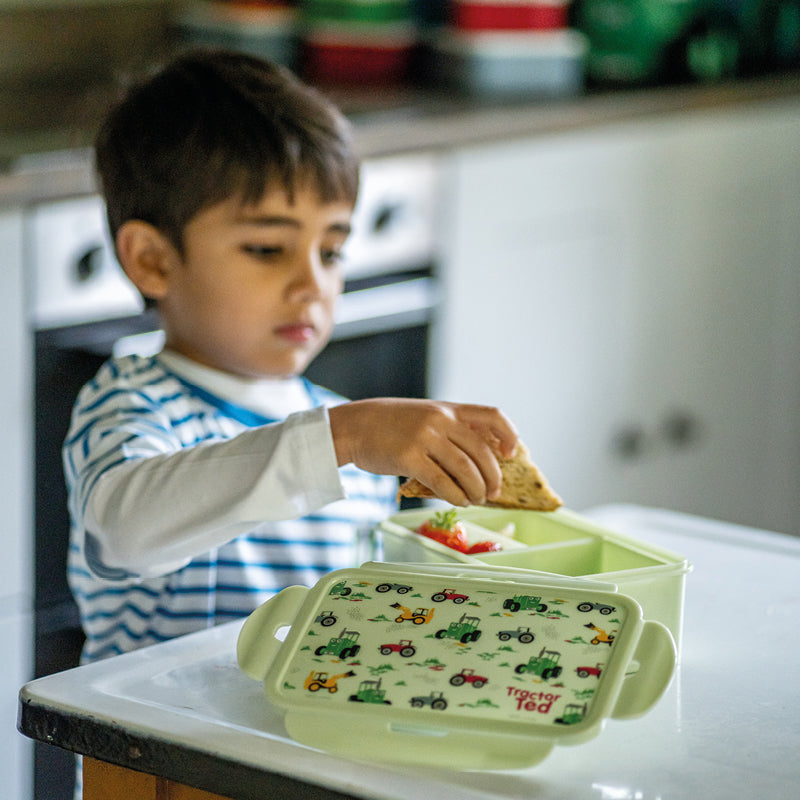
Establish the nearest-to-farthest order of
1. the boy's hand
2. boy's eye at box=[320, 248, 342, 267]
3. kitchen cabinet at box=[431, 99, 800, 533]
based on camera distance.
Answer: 1. the boy's hand
2. boy's eye at box=[320, 248, 342, 267]
3. kitchen cabinet at box=[431, 99, 800, 533]

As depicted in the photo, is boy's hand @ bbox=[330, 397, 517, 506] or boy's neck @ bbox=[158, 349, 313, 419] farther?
boy's neck @ bbox=[158, 349, 313, 419]

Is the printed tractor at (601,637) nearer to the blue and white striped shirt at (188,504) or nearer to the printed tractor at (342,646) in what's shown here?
the printed tractor at (342,646)

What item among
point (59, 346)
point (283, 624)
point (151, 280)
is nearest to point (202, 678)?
point (283, 624)

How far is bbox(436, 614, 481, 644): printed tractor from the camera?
0.73 meters

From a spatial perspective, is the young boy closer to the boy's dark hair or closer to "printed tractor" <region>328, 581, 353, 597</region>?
the boy's dark hair

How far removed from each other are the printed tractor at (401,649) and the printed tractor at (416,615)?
0.9 inches

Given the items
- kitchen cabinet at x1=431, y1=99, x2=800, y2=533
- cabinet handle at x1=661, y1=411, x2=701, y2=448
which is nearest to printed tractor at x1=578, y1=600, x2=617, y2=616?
kitchen cabinet at x1=431, y1=99, x2=800, y2=533

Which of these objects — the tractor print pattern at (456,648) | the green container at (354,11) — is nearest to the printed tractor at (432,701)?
the tractor print pattern at (456,648)

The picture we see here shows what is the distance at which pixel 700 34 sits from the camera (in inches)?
105

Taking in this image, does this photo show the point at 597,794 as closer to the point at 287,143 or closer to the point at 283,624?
the point at 283,624

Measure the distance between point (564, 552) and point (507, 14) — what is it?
1.73m

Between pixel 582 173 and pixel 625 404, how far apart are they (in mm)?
463

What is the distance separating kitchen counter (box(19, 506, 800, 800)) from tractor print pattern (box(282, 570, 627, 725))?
0.12ft

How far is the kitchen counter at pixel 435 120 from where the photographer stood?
1638 millimetres
